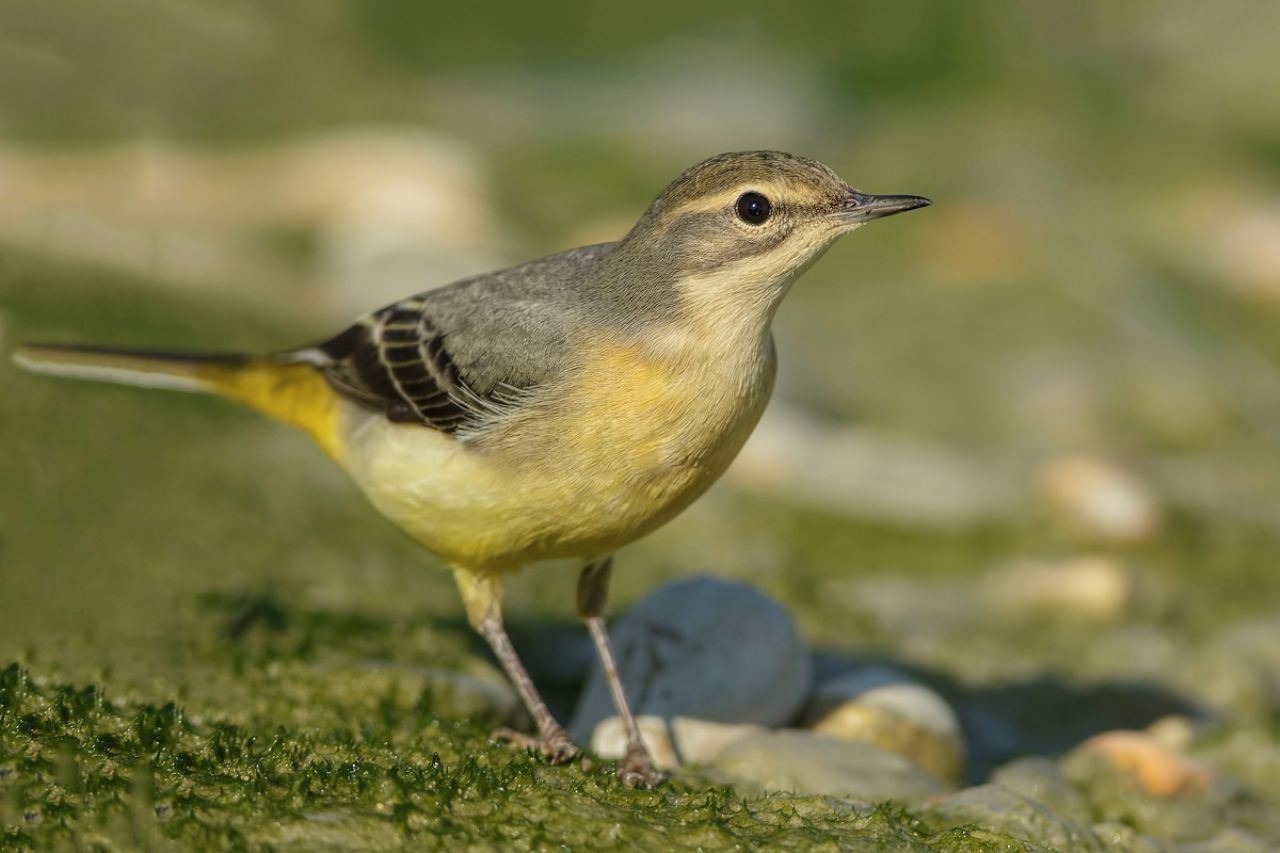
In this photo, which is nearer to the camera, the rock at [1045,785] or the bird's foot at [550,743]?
the bird's foot at [550,743]

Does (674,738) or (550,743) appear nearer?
(550,743)

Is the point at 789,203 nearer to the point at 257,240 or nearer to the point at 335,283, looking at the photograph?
the point at 335,283

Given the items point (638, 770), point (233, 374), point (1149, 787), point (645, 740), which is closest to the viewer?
point (638, 770)

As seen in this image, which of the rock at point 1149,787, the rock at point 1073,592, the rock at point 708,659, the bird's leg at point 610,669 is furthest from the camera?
the rock at point 1073,592

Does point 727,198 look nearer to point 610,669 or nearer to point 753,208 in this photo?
point 753,208

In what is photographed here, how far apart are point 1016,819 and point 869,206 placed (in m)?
2.13

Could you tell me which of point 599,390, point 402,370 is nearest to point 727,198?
point 599,390

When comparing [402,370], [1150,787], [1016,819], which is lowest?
[1150,787]

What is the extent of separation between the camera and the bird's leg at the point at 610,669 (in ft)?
16.7

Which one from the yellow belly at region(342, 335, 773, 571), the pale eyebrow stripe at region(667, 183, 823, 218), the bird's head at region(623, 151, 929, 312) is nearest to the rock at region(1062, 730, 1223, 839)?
the yellow belly at region(342, 335, 773, 571)

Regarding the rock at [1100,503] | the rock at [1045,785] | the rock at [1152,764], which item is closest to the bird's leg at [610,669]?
the rock at [1045,785]

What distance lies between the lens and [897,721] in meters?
5.73

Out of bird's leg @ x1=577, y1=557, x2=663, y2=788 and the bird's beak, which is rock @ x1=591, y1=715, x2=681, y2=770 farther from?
the bird's beak

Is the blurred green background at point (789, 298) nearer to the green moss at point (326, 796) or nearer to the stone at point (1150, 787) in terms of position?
the green moss at point (326, 796)
